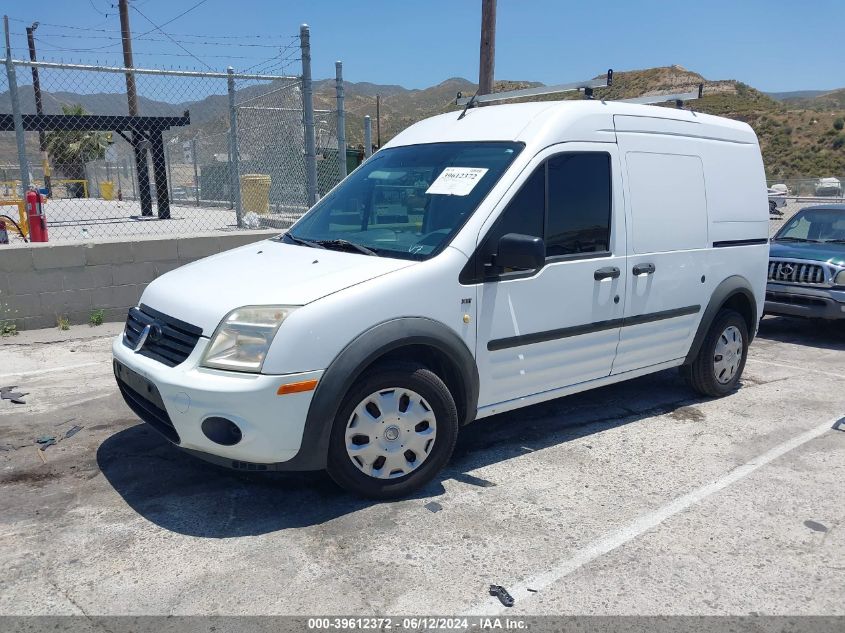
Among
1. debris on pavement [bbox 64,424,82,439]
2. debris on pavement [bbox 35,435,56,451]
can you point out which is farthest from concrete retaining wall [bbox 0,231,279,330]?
debris on pavement [bbox 35,435,56,451]

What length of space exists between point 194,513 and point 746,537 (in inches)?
111

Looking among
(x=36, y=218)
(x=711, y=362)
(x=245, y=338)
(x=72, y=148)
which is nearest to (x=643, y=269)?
(x=711, y=362)

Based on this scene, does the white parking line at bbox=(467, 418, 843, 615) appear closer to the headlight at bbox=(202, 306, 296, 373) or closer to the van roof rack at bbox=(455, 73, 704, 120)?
the headlight at bbox=(202, 306, 296, 373)

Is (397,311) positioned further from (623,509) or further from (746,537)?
(746,537)

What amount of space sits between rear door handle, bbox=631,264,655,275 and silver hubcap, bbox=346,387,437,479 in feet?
6.13

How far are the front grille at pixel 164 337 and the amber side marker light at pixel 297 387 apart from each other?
0.54 meters

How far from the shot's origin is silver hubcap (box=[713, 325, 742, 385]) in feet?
18.7

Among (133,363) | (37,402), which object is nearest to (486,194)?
(133,363)

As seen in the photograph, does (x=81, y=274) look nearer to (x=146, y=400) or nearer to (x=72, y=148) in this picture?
(x=146, y=400)

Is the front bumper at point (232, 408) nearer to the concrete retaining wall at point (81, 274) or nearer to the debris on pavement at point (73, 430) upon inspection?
the debris on pavement at point (73, 430)

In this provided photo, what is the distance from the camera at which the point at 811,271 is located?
26.8 feet

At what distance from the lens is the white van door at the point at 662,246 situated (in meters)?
4.80

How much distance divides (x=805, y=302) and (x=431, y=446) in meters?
6.20

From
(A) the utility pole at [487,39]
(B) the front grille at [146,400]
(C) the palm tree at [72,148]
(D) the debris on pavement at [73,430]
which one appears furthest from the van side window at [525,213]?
(C) the palm tree at [72,148]
